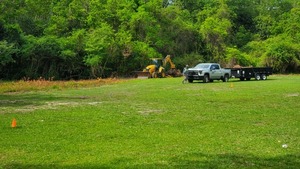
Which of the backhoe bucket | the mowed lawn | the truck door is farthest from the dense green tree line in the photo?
the mowed lawn

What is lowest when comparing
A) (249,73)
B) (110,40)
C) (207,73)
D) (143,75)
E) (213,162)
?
Result: (213,162)

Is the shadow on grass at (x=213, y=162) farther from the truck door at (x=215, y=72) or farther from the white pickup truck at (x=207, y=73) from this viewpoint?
the truck door at (x=215, y=72)

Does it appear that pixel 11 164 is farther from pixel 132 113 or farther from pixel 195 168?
pixel 132 113

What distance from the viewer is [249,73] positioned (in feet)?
133

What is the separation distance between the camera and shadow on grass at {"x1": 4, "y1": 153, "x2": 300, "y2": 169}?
693 centimetres

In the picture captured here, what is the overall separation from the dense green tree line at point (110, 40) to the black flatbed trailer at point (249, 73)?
17.0 m

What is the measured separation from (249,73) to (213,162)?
34.8 m

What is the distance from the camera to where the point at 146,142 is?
9086 mm

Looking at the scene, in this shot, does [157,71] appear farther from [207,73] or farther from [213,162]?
[213,162]

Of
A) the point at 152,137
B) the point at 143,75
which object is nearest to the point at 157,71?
the point at 143,75

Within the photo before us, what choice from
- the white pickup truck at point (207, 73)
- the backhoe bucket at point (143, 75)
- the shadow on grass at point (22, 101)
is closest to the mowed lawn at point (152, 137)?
the shadow on grass at point (22, 101)

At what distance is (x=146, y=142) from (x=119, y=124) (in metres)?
2.83

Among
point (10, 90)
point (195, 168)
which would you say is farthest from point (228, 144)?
point (10, 90)

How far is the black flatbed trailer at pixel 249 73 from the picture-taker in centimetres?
4003
